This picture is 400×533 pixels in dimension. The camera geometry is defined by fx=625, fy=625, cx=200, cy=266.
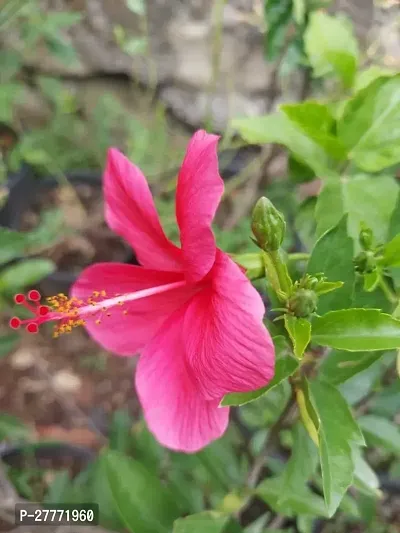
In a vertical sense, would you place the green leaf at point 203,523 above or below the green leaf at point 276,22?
below

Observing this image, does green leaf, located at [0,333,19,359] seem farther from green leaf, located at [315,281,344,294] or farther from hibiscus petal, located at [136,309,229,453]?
green leaf, located at [315,281,344,294]

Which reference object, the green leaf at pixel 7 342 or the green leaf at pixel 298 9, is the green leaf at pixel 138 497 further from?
the green leaf at pixel 298 9

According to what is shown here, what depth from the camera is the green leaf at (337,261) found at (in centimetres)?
58

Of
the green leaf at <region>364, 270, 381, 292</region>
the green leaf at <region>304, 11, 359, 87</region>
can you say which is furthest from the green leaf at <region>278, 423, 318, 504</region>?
the green leaf at <region>304, 11, 359, 87</region>

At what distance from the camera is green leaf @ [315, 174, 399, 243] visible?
2.32 feet

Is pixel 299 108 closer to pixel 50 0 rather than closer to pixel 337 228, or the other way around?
pixel 337 228

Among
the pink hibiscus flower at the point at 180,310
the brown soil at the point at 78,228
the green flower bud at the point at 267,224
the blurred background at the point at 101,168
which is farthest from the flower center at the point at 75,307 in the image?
the brown soil at the point at 78,228

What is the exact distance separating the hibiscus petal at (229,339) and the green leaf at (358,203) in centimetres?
21

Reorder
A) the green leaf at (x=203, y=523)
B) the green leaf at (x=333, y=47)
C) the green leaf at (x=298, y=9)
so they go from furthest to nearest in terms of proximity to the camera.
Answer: the green leaf at (x=298, y=9) → the green leaf at (x=333, y=47) → the green leaf at (x=203, y=523)

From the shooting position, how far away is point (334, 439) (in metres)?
0.56

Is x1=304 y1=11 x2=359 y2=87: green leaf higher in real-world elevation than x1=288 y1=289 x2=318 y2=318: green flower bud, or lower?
higher

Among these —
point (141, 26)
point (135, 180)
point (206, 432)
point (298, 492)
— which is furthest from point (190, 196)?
point (141, 26)

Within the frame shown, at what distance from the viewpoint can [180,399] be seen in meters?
0.59

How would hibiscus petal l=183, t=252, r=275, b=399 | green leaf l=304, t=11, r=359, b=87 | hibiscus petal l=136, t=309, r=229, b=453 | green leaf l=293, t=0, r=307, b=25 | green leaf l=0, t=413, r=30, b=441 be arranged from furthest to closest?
1. green leaf l=0, t=413, r=30, b=441
2. green leaf l=293, t=0, r=307, b=25
3. green leaf l=304, t=11, r=359, b=87
4. hibiscus petal l=136, t=309, r=229, b=453
5. hibiscus petal l=183, t=252, r=275, b=399
